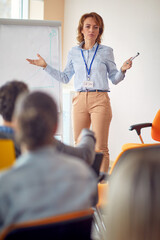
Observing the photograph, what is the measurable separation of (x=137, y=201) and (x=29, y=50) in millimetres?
2664

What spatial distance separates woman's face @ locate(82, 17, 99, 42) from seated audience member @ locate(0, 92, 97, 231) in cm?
230

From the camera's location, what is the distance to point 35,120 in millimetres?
908

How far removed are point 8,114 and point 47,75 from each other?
76.0 inches

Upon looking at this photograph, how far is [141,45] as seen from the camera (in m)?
4.18

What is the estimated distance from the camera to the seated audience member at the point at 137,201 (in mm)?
938

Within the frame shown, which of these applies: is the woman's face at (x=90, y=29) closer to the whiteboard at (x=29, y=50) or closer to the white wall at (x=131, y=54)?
the whiteboard at (x=29, y=50)

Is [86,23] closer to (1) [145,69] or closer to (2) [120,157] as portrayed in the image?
(1) [145,69]

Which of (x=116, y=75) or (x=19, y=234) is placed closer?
(x=19, y=234)

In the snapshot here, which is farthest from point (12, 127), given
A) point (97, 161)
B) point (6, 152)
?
point (97, 161)

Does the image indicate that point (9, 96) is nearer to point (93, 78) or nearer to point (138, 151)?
point (138, 151)

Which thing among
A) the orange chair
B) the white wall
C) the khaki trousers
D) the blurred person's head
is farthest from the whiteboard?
the blurred person's head

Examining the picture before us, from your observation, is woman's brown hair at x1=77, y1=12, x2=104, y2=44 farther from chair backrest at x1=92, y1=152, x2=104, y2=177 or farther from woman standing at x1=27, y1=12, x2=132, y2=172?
chair backrest at x1=92, y1=152, x2=104, y2=177

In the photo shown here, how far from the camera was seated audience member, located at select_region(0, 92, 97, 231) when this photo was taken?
2.87 ft

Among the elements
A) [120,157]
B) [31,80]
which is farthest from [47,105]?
[31,80]
